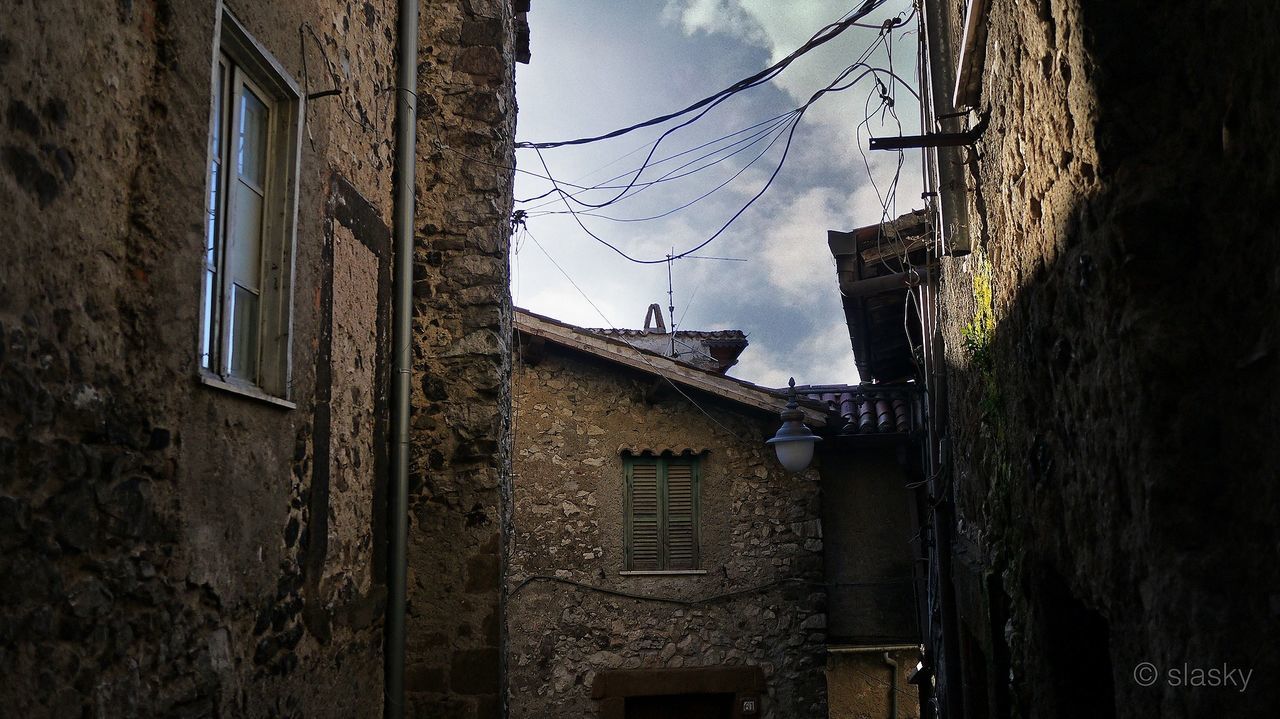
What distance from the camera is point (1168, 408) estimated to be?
1.82m

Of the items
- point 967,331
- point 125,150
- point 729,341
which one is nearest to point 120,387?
point 125,150

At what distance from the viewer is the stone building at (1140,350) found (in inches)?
62.2

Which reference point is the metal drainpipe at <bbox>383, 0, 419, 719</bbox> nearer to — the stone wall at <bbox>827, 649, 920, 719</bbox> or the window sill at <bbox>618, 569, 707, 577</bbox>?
the window sill at <bbox>618, 569, 707, 577</bbox>

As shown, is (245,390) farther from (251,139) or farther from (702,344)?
(702,344)

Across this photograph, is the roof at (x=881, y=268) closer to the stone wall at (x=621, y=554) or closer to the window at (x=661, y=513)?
the stone wall at (x=621, y=554)

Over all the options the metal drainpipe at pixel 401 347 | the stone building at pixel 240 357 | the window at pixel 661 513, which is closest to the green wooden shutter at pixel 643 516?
the window at pixel 661 513

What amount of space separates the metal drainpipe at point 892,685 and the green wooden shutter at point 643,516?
318 cm

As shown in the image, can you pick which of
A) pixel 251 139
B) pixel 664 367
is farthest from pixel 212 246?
pixel 664 367

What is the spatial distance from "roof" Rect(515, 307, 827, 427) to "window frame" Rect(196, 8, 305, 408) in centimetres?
662

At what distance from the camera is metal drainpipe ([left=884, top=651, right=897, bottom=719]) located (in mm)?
11078

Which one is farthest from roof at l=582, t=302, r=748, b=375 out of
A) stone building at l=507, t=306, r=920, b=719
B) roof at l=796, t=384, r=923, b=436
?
stone building at l=507, t=306, r=920, b=719

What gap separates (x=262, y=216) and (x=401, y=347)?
1446mm

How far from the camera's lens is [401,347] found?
4.75 meters

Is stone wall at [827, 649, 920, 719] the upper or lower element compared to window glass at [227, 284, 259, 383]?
lower
